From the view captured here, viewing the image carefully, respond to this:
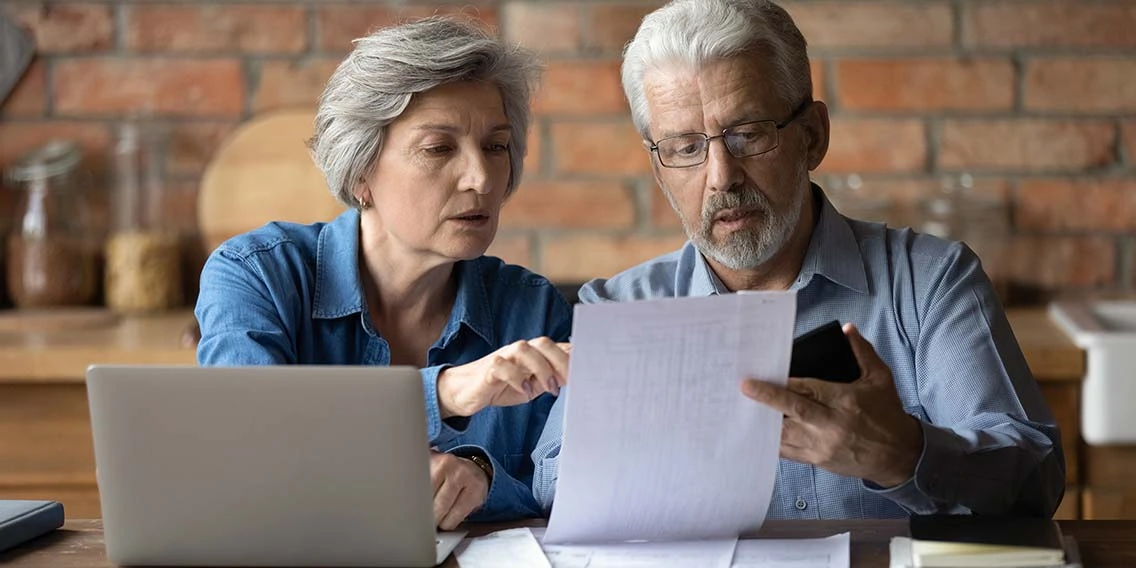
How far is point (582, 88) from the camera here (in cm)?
279

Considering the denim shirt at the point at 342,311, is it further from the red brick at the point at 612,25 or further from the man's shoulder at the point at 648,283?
the red brick at the point at 612,25

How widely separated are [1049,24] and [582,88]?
905 millimetres

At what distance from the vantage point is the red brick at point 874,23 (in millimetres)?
2713

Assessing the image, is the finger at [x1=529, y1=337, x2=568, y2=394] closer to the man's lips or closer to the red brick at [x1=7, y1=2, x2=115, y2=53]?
the man's lips

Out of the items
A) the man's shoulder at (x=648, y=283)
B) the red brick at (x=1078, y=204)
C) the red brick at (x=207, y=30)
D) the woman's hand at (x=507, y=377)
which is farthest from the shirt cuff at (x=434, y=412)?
the red brick at (x=1078, y=204)

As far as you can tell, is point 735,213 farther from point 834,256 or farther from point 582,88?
point 582,88

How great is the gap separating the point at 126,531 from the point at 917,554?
27.6 inches

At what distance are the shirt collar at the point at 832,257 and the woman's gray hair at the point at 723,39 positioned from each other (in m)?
0.15

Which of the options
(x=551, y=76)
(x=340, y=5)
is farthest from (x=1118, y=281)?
(x=340, y=5)

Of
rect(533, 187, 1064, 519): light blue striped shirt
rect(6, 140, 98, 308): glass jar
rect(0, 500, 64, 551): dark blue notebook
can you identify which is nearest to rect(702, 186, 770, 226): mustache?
rect(533, 187, 1064, 519): light blue striped shirt

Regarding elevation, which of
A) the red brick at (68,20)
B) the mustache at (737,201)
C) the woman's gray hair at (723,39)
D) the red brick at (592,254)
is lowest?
the red brick at (592,254)

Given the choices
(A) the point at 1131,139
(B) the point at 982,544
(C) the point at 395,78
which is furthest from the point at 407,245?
(A) the point at 1131,139

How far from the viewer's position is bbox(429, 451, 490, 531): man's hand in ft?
4.66

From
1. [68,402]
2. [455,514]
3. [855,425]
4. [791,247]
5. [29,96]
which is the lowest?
[68,402]
